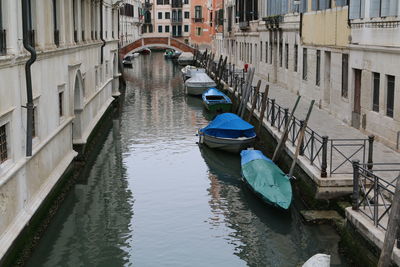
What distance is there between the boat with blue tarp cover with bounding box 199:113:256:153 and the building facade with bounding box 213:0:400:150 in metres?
3.12

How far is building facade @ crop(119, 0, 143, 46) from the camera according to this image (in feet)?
202

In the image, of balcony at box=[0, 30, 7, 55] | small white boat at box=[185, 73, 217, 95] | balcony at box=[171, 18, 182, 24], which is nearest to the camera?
balcony at box=[0, 30, 7, 55]

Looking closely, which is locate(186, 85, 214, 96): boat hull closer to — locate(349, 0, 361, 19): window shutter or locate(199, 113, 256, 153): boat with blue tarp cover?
locate(199, 113, 256, 153): boat with blue tarp cover

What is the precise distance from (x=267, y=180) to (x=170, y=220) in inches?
104

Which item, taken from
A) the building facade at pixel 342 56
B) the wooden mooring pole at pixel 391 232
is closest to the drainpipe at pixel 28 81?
the wooden mooring pole at pixel 391 232

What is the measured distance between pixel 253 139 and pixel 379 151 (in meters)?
5.79

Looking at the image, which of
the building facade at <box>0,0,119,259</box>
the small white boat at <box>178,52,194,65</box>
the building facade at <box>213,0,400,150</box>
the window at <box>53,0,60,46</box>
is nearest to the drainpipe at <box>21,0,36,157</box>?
the building facade at <box>0,0,119,259</box>

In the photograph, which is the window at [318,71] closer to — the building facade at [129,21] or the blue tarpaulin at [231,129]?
the blue tarpaulin at [231,129]

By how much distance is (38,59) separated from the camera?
1309 centimetres

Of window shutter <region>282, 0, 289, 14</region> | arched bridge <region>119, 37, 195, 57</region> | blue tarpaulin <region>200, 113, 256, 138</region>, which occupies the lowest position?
blue tarpaulin <region>200, 113, 256, 138</region>

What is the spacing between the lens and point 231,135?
20766 mm

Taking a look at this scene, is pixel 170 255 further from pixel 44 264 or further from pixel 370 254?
pixel 370 254

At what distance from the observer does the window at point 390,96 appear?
52.7 ft

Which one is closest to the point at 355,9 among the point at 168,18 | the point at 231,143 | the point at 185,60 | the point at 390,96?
the point at 390,96
